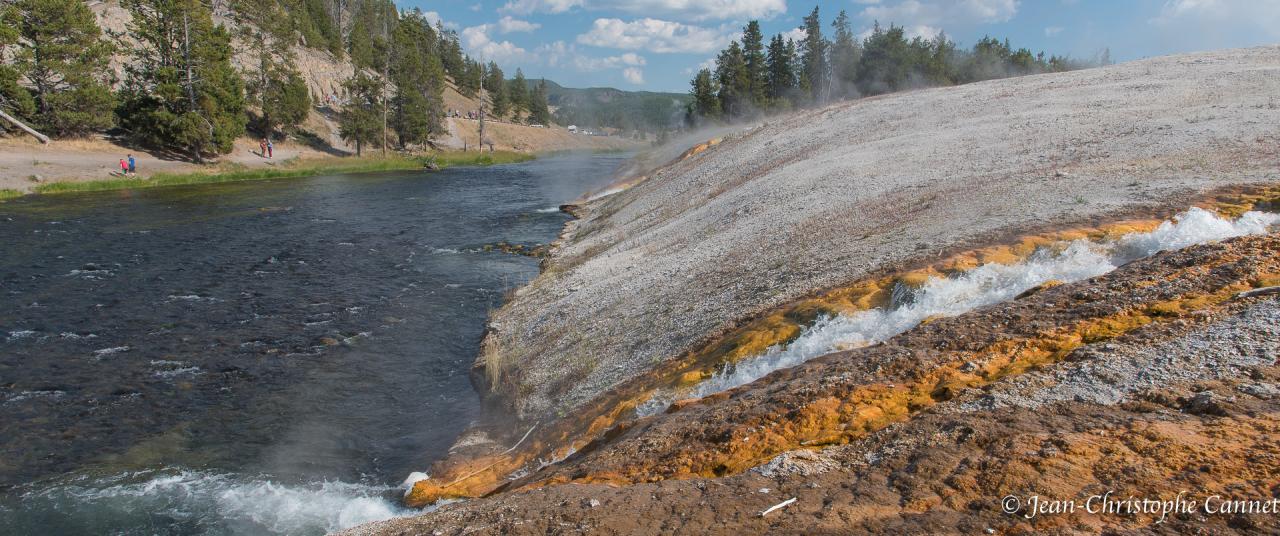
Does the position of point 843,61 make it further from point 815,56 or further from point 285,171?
point 285,171

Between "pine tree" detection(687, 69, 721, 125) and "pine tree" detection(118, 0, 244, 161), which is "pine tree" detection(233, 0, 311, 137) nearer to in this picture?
"pine tree" detection(118, 0, 244, 161)

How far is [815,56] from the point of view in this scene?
95750 mm

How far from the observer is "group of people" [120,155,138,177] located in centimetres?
4316

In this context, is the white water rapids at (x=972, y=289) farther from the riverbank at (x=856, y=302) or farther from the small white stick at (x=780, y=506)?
the small white stick at (x=780, y=506)

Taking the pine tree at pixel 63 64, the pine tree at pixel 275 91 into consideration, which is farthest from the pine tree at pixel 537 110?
the pine tree at pixel 63 64

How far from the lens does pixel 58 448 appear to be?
10492 millimetres

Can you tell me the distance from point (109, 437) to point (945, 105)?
93.6 feet

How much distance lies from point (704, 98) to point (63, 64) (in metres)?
66.0

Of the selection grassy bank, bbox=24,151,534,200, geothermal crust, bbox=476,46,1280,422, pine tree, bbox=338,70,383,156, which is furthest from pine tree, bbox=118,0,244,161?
geothermal crust, bbox=476,46,1280,422

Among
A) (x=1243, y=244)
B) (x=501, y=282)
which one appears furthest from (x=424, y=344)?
(x=1243, y=244)

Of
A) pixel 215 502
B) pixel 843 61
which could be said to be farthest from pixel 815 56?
pixel 215 502

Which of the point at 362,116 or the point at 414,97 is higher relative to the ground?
the point at 414,97

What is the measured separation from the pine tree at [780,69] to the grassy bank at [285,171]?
38.4 metres

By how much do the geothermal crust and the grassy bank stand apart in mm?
31459
